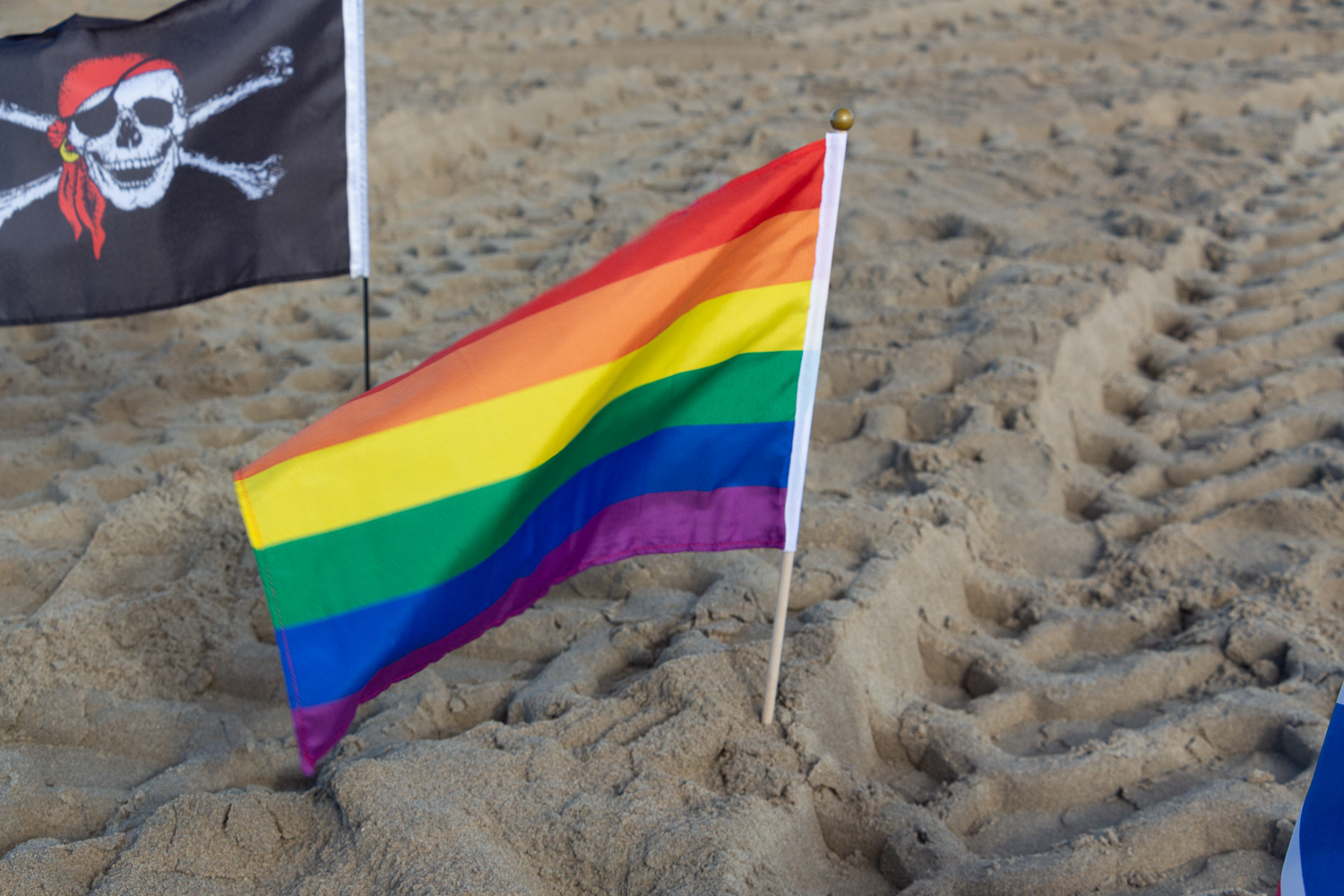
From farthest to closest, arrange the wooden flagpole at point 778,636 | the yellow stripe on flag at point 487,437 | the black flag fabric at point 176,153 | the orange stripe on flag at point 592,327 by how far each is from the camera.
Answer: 1. the black flag fabric at point 176,153
2. the wooden flagpole at point 778,636
3. the orange stripe on flag at point 592,327
4. the yellow stripe on flag at point 487,437

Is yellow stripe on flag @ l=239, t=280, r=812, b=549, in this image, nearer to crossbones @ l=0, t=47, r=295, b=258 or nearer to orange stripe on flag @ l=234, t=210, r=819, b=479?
orange stripe on flag @ l=234, t=210, r=819, b=479

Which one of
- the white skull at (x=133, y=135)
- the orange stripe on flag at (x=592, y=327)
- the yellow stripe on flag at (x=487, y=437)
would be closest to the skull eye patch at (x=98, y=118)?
the white skull at (x=133, y=135)

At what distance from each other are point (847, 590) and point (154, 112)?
235cm

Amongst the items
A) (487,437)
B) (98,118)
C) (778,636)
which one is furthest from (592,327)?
(98,118)

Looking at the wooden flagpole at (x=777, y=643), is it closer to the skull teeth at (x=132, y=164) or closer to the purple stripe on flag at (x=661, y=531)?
the purple stripe on flag at (x=661, y=531)

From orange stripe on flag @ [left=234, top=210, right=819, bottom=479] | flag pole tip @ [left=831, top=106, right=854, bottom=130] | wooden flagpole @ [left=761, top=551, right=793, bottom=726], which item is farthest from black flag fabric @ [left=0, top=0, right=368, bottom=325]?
wooden flagpole @ [left=761, top=551, right=793, bottom=726]

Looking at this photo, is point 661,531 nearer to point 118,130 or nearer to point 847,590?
point 847,590

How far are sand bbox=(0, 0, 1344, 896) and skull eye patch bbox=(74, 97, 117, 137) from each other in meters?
1.03

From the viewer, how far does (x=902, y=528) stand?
3.07 metres

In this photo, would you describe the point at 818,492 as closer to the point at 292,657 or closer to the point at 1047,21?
the point at 292,657

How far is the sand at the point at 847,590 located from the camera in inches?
83.1

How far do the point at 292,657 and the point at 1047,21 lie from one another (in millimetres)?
9075

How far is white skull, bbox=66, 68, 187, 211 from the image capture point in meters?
2.99

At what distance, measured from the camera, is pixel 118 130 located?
118 inches
